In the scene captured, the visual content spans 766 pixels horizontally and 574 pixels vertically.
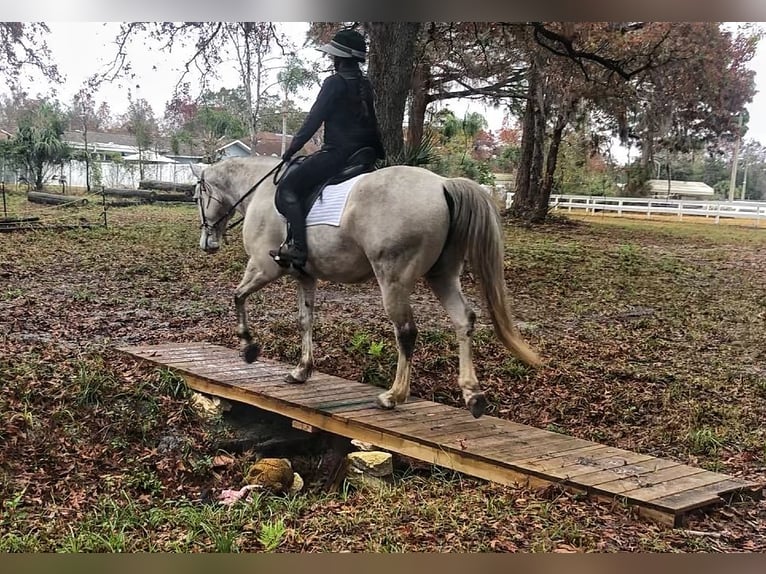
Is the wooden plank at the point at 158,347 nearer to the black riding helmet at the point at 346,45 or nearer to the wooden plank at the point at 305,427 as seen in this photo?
the wooden plank at the point at 305,427

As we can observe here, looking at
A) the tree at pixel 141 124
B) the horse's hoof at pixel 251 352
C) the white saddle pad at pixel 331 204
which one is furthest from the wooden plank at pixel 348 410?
the tree at pixel 141 124

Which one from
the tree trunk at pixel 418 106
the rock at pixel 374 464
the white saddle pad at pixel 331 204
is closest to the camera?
the rock at pixel 374 464

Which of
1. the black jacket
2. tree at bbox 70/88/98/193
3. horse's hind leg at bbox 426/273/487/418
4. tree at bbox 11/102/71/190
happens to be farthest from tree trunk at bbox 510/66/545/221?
tree at bbox 11/102/71/190

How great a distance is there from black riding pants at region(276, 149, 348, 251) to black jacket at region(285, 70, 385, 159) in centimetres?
5

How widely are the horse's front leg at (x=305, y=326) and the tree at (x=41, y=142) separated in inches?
54.4

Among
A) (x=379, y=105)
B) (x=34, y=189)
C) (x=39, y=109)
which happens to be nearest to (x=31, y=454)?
(x=34, y=189)

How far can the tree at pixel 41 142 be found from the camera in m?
3.56

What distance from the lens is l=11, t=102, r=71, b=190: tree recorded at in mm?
3562

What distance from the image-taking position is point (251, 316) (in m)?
4.18

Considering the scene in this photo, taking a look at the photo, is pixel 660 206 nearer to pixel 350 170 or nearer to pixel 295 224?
pixel 350 170

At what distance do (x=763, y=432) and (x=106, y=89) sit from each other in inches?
145

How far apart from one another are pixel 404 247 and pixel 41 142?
6.43ft

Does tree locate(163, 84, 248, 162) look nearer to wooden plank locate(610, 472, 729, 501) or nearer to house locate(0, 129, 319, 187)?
house locate(0, 129, 319, 187)

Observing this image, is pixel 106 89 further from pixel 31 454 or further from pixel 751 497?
pixel 751 497
